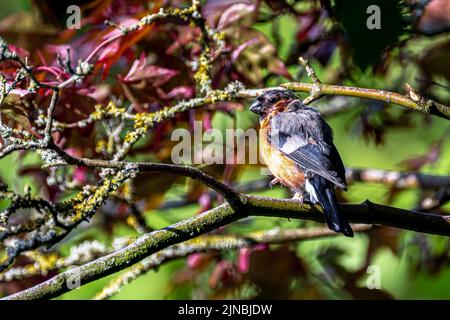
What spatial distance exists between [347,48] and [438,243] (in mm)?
1042

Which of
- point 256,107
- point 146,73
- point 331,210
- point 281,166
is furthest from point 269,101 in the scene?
point 331,210

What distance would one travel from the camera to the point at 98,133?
267 cm

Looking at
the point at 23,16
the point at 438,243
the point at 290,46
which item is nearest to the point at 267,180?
the point at 290,46

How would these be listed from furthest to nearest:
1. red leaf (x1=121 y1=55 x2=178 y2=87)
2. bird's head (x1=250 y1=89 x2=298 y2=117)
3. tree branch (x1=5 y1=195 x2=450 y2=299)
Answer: bird's head (x1=250 y1=89 x2=298 y2=117), red leaf (x1=121 y1=55 x2=178 y2=87), tree branch (x1=5 y1=195 x2=450 y2=299)

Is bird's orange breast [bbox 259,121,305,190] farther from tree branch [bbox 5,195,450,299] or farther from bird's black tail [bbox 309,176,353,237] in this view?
tree branch [bbox 5,195,450,299]

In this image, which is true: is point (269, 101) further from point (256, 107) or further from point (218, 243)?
point (218, 243)

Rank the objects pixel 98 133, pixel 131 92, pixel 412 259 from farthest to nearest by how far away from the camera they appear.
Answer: pixel 412 259, pixel 98 133, pixel 131 92

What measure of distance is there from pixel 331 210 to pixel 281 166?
1.78 ft

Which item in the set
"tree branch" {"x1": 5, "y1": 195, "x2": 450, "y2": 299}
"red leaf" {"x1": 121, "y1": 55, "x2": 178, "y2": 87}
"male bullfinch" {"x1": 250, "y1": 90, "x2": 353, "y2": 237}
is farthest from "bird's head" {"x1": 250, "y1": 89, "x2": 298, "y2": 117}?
"tree branch" {"x1": 5, "y1": 195, "x2": 450, "y2": 299}

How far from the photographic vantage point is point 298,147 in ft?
8.19

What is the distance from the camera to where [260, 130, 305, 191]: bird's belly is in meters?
2.54

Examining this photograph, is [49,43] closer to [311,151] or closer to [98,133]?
[98,133]

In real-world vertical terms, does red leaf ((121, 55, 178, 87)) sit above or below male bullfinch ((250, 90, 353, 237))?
above

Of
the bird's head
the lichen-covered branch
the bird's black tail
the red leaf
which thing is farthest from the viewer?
the bird's head
